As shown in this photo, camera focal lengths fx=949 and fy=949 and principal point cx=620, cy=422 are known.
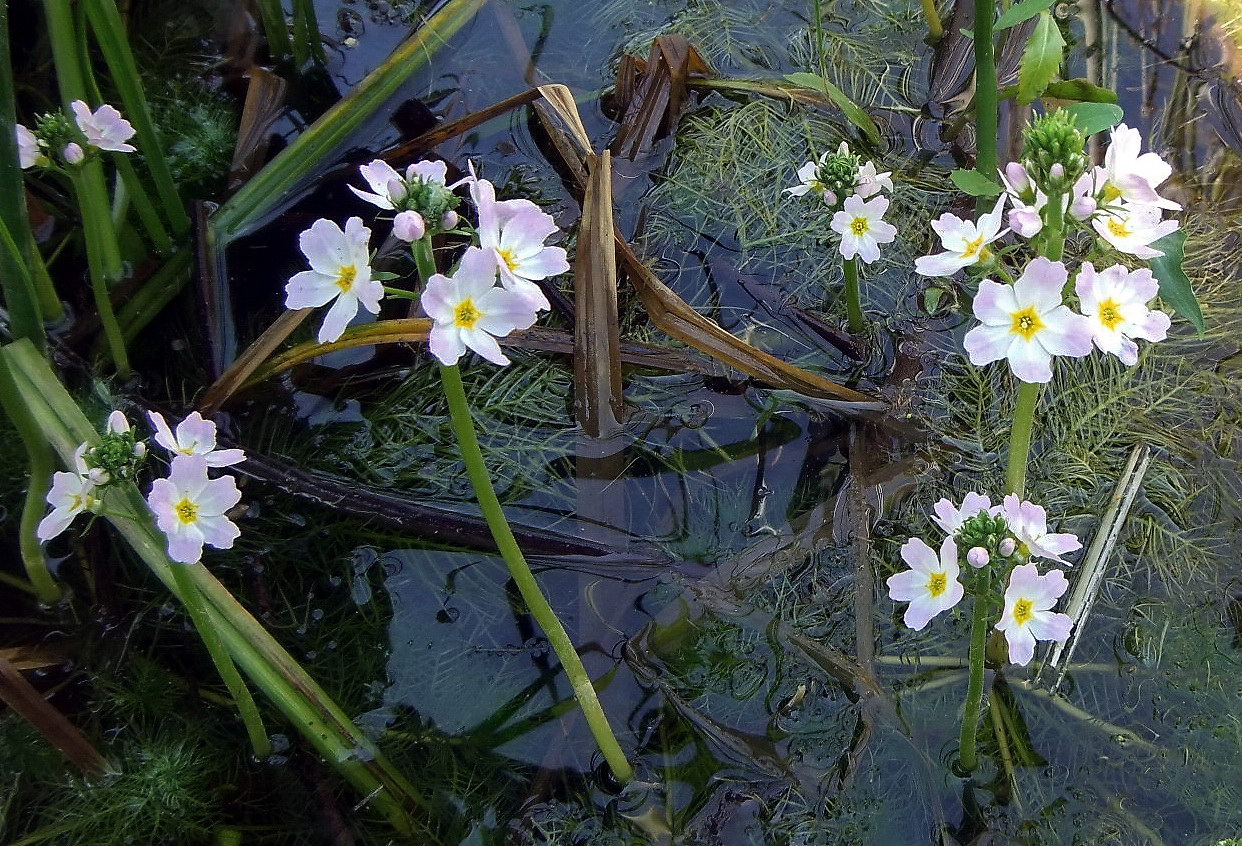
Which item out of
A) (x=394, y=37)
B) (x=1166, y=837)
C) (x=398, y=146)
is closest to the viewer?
(x=1166, y=837)

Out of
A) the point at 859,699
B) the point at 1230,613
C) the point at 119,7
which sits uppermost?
the point at 119,7

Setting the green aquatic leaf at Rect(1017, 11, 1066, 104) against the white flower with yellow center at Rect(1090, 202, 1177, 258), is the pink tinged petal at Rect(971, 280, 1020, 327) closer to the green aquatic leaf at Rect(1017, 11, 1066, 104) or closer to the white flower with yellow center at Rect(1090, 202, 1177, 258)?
the white flower with yellow center at Rect(1090, 202, 1177, 258)

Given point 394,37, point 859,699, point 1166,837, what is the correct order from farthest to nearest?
point 394,37
point 859,699
point 1166,837

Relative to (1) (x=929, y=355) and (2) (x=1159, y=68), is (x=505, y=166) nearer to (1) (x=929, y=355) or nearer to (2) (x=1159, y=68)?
(1) (x=929, y=355)

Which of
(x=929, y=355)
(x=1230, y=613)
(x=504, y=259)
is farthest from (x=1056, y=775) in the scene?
(x=504, y=259)

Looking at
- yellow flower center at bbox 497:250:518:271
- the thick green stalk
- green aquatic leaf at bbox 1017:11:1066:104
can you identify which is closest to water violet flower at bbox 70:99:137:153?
the thick green stalk

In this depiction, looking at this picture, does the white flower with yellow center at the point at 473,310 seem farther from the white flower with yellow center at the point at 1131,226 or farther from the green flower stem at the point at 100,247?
the green flower stem at the point at 100,247

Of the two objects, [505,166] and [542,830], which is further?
[505,166]
